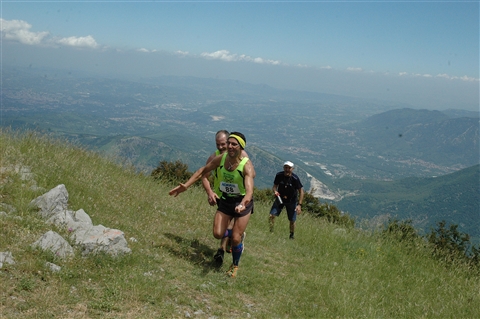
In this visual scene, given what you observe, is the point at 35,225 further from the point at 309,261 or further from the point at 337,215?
the point at 337,215

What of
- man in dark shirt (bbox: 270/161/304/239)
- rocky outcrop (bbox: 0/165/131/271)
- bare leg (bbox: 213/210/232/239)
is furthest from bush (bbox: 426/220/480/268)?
Answer: rocky outcrop (bbox: 0/165/131/271)

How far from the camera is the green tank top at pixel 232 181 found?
5734mm

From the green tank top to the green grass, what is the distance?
1395 mm

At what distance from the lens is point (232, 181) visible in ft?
19.0

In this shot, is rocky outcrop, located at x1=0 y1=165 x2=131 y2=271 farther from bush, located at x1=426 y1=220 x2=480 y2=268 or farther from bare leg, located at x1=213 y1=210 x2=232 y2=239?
bush, located at x1=426 y1=220 x2=480 y2=268

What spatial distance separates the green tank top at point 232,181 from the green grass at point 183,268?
4.58 ft

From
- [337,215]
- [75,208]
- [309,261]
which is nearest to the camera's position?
[75,208]

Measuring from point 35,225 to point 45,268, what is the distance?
1181 millimetres

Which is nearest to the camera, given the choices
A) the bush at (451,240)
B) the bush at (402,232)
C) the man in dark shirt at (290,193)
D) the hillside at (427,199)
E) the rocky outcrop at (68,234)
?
the rocky outcrop at (68,234)

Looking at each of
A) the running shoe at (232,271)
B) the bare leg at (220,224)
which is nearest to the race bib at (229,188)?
the bare leg at (220,224)

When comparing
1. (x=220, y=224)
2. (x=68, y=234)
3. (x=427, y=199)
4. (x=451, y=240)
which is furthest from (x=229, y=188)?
(x=427, y=199)

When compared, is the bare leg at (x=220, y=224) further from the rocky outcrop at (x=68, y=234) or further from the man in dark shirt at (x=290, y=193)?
the man in dark shirt at (x=290, y=193)

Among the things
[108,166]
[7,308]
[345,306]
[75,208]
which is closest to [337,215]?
[108,166]

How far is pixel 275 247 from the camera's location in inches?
331
